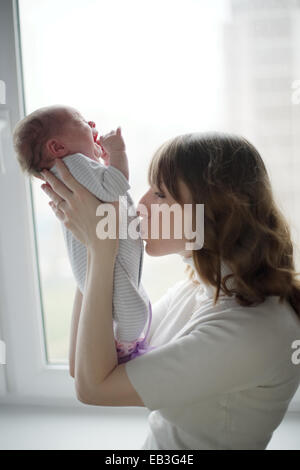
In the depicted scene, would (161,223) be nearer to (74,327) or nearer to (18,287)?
(74,327)

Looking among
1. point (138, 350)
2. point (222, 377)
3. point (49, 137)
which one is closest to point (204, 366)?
point (222, 377)

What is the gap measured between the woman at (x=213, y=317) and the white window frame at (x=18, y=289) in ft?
1.21

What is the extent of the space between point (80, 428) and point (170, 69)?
113 cm

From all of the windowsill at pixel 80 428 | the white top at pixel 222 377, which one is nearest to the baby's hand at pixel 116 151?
the white top at pixel 222 377

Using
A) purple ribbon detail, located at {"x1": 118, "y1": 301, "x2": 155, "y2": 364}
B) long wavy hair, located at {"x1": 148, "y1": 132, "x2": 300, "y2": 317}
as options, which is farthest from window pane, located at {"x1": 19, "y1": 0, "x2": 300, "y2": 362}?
purple ribbon detail, located at {"x1": 118, "y1": 301, "x2": 155, "y2": 364}

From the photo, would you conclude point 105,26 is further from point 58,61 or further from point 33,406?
point 33,406

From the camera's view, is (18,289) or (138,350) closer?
(138,350)

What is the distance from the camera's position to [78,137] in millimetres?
884

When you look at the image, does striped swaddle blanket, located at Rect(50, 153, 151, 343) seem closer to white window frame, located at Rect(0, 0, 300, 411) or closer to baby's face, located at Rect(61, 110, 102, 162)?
baby's face, located at Rect(61, 110, 102, 162)

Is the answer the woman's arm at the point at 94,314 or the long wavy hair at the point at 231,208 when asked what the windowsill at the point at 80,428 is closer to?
the woman's arm at the point at 94,314

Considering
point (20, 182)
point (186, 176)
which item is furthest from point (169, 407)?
point (20, 182)

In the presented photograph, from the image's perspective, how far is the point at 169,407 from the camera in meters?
0.82

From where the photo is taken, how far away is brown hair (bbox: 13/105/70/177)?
85 centimetres

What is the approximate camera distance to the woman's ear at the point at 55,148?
2.83ft
